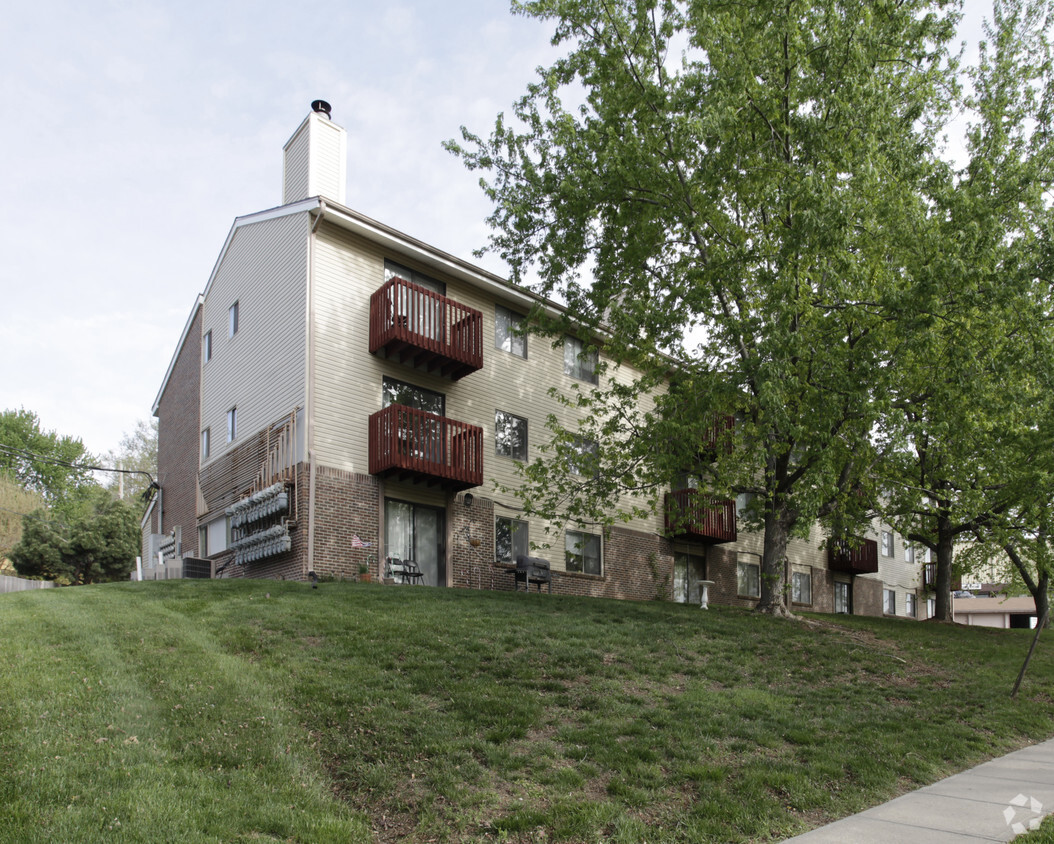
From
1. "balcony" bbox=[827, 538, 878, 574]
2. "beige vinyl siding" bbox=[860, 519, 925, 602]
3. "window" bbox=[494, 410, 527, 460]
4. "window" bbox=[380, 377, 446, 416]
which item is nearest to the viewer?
"window" bbox=[380, 377, 446, 416]

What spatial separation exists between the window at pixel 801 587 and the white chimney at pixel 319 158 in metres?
20.0

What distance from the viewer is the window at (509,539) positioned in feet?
66.4

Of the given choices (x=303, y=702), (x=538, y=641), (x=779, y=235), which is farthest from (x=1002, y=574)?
(x=303, y=702)

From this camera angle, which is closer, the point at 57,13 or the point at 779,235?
the point at 57,13

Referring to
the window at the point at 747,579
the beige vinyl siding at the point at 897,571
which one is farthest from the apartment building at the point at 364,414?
the beige vinyl siding at the point at 897,571

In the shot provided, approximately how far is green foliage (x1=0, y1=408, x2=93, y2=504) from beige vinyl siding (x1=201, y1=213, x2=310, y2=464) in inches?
1342

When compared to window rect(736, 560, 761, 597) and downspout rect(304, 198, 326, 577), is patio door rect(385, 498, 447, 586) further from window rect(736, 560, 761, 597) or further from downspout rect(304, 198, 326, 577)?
window rect(736, 560, 761, 597)

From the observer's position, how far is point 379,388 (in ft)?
61.9

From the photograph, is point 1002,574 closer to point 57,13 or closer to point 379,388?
point 379,388

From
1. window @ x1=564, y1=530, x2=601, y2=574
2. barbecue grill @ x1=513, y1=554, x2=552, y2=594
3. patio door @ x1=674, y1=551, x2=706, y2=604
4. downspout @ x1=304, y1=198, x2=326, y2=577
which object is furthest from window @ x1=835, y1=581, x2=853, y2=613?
downspout @ x1=304, y1=198, x2=326, y2=577

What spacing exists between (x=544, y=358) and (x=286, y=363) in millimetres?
7001

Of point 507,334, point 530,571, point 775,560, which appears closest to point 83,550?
point 507,334

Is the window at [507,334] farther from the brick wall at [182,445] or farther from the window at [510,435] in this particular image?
the brick wall at [182,445]

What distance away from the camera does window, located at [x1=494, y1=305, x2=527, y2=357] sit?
856 inches
